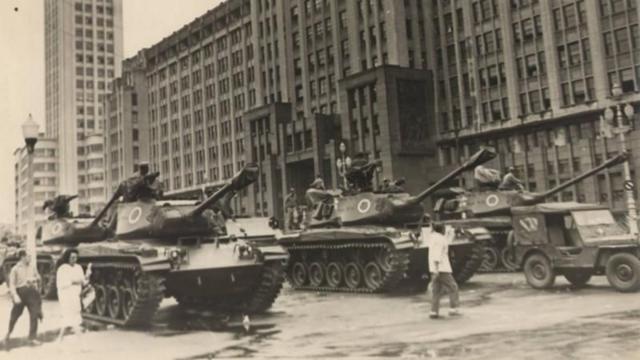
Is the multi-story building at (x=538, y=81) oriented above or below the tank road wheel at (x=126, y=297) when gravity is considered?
above

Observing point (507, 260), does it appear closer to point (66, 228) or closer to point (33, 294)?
point (66, 228)

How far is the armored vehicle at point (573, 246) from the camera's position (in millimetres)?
16484

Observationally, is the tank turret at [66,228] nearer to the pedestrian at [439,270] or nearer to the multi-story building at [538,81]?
the pedestrian at [439,270]

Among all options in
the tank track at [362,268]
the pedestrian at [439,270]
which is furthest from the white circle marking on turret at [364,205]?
the pedestrian at [439,270]

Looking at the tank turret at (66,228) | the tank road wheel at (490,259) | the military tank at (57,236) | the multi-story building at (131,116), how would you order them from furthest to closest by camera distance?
the multi-story building at (131,116)
the tank road wheel at (490,259)
the tank turret at (66,228)
the military tank at (57,236)

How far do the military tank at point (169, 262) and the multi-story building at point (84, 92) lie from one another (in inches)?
3732

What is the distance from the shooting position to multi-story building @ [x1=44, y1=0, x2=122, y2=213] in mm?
108500

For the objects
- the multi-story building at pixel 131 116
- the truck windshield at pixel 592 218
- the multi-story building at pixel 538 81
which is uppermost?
the multi-story building at pixel 131 116

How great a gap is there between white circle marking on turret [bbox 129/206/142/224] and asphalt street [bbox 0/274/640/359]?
2.37 metres

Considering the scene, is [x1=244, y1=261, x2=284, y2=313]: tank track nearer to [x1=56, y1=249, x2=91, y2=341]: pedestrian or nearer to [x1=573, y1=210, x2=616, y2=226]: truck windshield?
[x1=56, y1=249, x2=91, y2=341]: pedestrian

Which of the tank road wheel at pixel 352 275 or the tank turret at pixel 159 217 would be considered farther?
the tank road wheel at pixel 352 275

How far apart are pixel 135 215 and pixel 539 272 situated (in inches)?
419

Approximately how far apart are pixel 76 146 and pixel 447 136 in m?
81.0

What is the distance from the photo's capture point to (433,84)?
57844 mm
